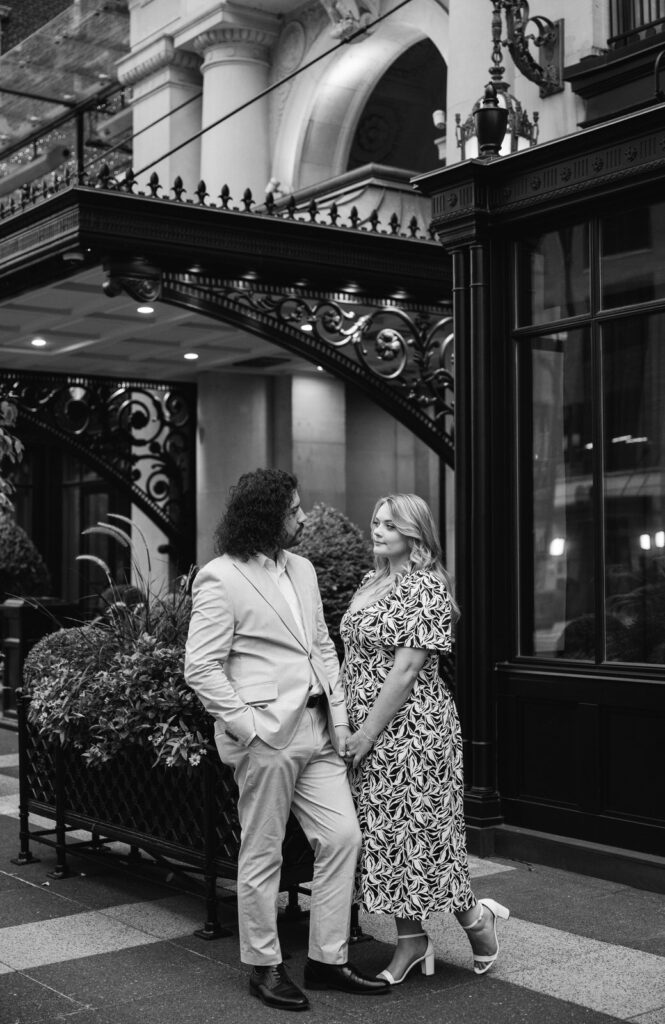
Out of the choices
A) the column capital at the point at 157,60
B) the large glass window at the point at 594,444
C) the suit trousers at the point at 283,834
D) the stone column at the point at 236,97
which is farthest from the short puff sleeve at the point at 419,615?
the column capital at the point at 157,60

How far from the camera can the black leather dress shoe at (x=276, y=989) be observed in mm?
4992

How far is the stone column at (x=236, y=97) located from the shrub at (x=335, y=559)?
9.09 m

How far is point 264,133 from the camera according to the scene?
58.7ft

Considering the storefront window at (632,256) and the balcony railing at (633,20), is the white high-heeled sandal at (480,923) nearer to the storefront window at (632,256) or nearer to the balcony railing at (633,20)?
the storefront window at (632,256)

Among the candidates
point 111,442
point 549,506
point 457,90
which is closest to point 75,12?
point 111,442

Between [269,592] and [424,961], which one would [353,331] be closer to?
[269,592]

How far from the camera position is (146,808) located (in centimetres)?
648

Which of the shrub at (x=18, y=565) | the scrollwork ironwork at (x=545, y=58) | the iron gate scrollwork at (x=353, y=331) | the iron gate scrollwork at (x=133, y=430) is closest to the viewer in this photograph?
the scrollwork ironwork at (x=545, y=58)

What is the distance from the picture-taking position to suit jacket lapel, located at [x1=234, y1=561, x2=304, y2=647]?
5.32m

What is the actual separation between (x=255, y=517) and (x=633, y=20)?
768 cm

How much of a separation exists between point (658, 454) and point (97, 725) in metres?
3.39

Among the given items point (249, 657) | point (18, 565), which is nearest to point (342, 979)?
point (249, 657)

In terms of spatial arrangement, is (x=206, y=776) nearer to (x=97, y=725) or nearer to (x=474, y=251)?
(x=97, y=725)

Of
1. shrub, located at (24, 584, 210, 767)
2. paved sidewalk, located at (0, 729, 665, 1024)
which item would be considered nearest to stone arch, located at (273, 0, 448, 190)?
shrub, located at (24, 584, 210, 767)
